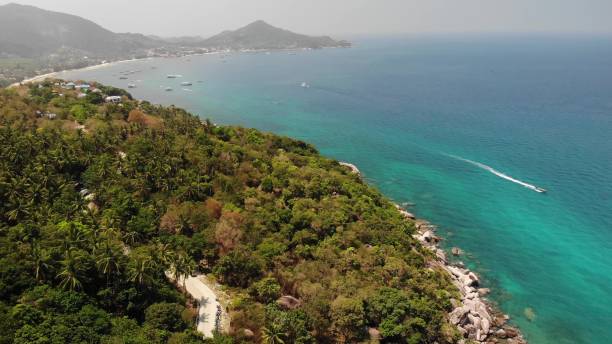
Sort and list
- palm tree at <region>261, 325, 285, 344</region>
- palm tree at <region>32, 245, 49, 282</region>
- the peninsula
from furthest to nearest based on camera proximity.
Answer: palm tree at <region>32, 245, 49, 282</region>
the peninsula
palm tree at <region>261, 325, 285, 344</region>

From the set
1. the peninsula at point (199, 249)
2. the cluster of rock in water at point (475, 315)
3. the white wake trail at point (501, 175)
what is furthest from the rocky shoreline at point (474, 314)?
the white wake trail at point (501, 175)

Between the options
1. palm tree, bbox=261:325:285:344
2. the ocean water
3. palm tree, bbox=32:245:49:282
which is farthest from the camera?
the ocean water

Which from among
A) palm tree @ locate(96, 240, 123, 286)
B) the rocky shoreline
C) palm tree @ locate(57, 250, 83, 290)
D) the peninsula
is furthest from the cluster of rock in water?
palm tree @ locate(57, 250, 83, 290)

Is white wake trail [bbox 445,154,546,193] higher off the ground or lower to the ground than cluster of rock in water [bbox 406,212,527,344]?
higher

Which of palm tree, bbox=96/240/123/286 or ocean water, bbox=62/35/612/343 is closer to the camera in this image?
palm tree, bbox=96/240/123/286

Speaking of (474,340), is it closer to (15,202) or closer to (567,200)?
(567,200)

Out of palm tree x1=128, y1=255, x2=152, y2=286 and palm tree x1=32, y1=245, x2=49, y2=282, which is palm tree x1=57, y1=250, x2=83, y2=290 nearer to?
palm tree x1=32, y1=245, x2=49, y2=282

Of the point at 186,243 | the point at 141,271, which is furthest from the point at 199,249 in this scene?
the point at 141,271
